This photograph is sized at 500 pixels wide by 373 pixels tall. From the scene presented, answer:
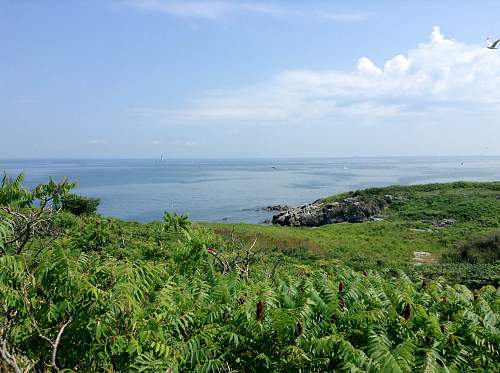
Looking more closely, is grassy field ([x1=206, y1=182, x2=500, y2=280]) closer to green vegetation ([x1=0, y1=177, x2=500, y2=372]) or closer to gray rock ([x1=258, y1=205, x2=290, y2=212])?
gray rock ([x1=258, y1=205, x2=290, y2=212])

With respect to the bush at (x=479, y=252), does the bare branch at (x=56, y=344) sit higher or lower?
higher

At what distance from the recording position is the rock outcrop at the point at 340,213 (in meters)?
59.3

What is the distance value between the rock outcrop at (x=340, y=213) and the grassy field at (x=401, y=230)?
1815 millimetres

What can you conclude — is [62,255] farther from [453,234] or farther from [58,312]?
[453,234]

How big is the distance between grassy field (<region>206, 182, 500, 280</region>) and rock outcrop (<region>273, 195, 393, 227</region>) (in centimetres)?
182

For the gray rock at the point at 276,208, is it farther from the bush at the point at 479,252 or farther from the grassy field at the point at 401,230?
the bush at the point at 479,252

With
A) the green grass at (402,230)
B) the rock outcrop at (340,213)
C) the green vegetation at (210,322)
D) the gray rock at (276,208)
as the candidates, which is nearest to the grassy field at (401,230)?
the green grass at (402,230)

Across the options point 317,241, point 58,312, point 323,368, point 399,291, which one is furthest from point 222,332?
point 317,241

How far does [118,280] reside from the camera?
4773 mm

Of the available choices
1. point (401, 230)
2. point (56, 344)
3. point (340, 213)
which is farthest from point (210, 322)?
point (340, 213)

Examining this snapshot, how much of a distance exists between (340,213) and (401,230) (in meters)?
14.6

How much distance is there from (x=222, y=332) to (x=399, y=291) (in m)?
3.14

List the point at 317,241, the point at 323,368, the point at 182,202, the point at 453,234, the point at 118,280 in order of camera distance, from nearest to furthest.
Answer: the point at 118,280
the point at 323,368
the point at 317,241
the point at 453,234
the point at 182,202

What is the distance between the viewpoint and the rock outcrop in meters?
59.3
